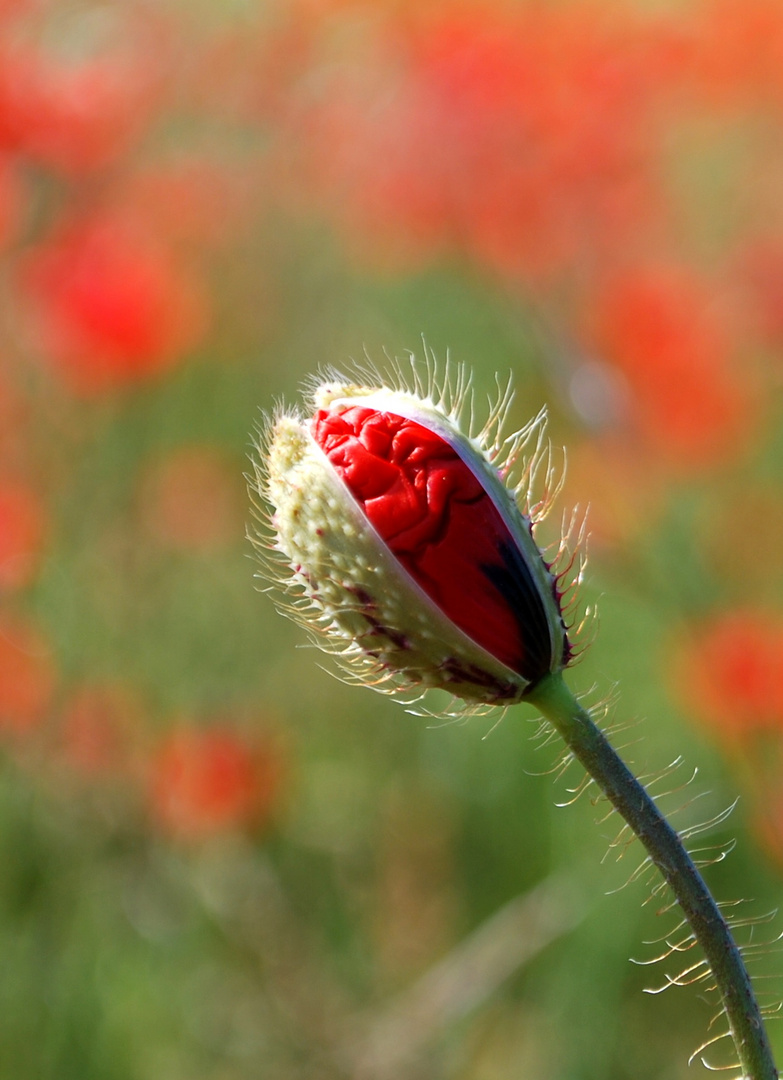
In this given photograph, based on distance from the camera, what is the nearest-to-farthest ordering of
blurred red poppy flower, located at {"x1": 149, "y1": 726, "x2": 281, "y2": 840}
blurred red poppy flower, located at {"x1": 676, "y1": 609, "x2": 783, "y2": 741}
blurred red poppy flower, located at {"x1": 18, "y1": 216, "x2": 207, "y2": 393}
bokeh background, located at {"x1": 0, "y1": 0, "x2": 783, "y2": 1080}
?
blurred red poppy flower, located at {"x1": 676, "y1": 609, "x2": 783, "y2": 741}, bokeh background, located at {"x1": 0, "y1": 0, "x2": 783, "y2": 1080}, blurred red poppy flower, located at {"x1": 149, "y1": 726, "x2": 281, "y2": 840}, blurred red poppy flower, located at {"x1": 18, "y1": 216, "x2": 207, "y2": 393}

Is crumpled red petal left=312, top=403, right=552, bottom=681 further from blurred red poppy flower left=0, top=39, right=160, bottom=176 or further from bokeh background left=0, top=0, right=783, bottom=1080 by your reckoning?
blurred red poppy flower left=0, top=39, right=160, bottom=176

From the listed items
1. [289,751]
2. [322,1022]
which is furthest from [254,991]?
[289,751]

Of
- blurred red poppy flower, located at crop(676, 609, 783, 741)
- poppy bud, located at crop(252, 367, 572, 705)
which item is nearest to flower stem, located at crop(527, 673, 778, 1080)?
poppy bud, located at crop(252, 367, 572, 705)

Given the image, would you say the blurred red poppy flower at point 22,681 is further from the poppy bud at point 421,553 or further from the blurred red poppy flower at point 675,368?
the poppy bud at point 421,553

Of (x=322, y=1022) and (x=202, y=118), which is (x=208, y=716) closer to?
(x=322, y=1022)

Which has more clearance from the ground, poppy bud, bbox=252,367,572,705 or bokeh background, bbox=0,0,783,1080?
bokeh background, bbox=0,0,783,1080

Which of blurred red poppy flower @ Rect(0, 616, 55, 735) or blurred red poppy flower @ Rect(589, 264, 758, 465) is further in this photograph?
blurred red poppy flower @ Rect(589, 264, 758, 465)

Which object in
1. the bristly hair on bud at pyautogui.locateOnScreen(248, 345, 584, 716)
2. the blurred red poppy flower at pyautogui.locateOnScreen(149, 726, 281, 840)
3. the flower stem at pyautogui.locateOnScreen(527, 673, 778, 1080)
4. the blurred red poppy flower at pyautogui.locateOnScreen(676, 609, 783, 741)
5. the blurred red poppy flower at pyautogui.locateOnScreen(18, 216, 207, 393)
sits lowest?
the flower stem at pyautogui.locateOnScreen(527, 673, 778, 1080)

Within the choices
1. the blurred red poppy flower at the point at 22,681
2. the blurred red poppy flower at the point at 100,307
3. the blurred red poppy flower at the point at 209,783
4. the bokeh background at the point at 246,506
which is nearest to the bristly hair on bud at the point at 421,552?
the bokeh background at the point at 246,506
